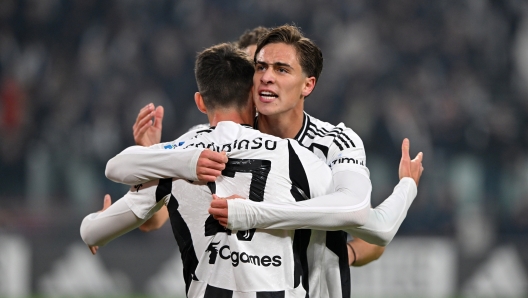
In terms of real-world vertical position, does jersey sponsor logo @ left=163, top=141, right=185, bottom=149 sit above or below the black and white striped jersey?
above

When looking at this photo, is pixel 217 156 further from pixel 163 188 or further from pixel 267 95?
pixel 267 95

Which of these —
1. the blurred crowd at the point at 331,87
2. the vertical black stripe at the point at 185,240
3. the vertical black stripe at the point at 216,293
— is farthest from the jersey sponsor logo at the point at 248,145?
the blurred crowd at the point at 331,87

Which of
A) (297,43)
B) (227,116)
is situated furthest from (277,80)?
(227,116)

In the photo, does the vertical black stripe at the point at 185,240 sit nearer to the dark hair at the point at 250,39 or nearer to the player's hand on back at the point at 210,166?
the player's hand on back at the point at 210,166

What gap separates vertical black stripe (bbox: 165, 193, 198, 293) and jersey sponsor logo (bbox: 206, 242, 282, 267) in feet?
0.35

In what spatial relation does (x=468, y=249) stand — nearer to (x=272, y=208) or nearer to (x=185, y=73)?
(x=185, y=73)

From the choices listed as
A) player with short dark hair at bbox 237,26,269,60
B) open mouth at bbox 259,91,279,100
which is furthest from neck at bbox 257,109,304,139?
player with short dark hair at bbox 237,26,269,60

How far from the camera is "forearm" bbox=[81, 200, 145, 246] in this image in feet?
9.35

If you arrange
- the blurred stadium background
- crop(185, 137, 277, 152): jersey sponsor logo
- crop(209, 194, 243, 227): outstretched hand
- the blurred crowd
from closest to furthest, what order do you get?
1. crop(209, 194, 243, 227): outstretched hand
2. crop(185, 137, 277, 152): jersey sponsor logo
3. the blurred stadium background
4. the blurred crowd

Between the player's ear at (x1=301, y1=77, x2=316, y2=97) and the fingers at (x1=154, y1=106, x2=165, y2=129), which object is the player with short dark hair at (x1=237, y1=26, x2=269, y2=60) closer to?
the fingers at (x1=154, y1=106, x2=165, y2=129)

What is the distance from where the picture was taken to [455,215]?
8.88m

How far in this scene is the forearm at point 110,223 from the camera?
2.85 meters

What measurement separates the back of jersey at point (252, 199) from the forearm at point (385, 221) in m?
0.22

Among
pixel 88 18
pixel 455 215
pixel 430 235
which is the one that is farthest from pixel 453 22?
pixel 88 18
